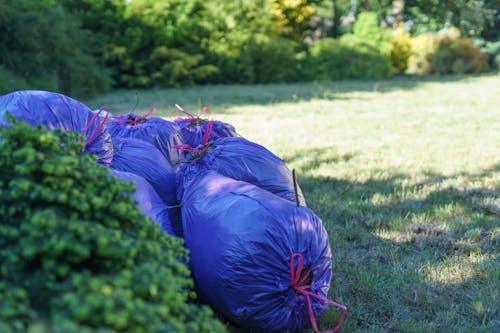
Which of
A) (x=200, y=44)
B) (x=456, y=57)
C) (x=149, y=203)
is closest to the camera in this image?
(x=149, y=203)

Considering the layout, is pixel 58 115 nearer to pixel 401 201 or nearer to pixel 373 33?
pixel 401 201

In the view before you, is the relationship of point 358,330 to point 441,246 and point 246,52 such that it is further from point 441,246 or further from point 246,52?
point 246,52

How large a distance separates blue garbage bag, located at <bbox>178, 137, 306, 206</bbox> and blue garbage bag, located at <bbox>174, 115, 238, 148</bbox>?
0.71m

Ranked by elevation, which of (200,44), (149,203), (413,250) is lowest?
(413,250)

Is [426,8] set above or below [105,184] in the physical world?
above

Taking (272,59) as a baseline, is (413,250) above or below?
below

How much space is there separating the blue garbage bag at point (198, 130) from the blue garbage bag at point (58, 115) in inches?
36.9

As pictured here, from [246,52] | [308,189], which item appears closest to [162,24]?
[246,52]

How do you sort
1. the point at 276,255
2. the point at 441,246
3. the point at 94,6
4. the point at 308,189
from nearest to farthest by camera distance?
the point at 276,255 → the point at 441,246 → the point at 308,189 → the point at 94,6

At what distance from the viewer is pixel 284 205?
226 cm

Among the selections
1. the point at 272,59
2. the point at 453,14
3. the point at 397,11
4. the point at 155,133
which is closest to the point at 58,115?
the point at 155,133

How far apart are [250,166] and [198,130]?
104cm

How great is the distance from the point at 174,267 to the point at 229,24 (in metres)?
16.0

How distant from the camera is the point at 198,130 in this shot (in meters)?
3.73
